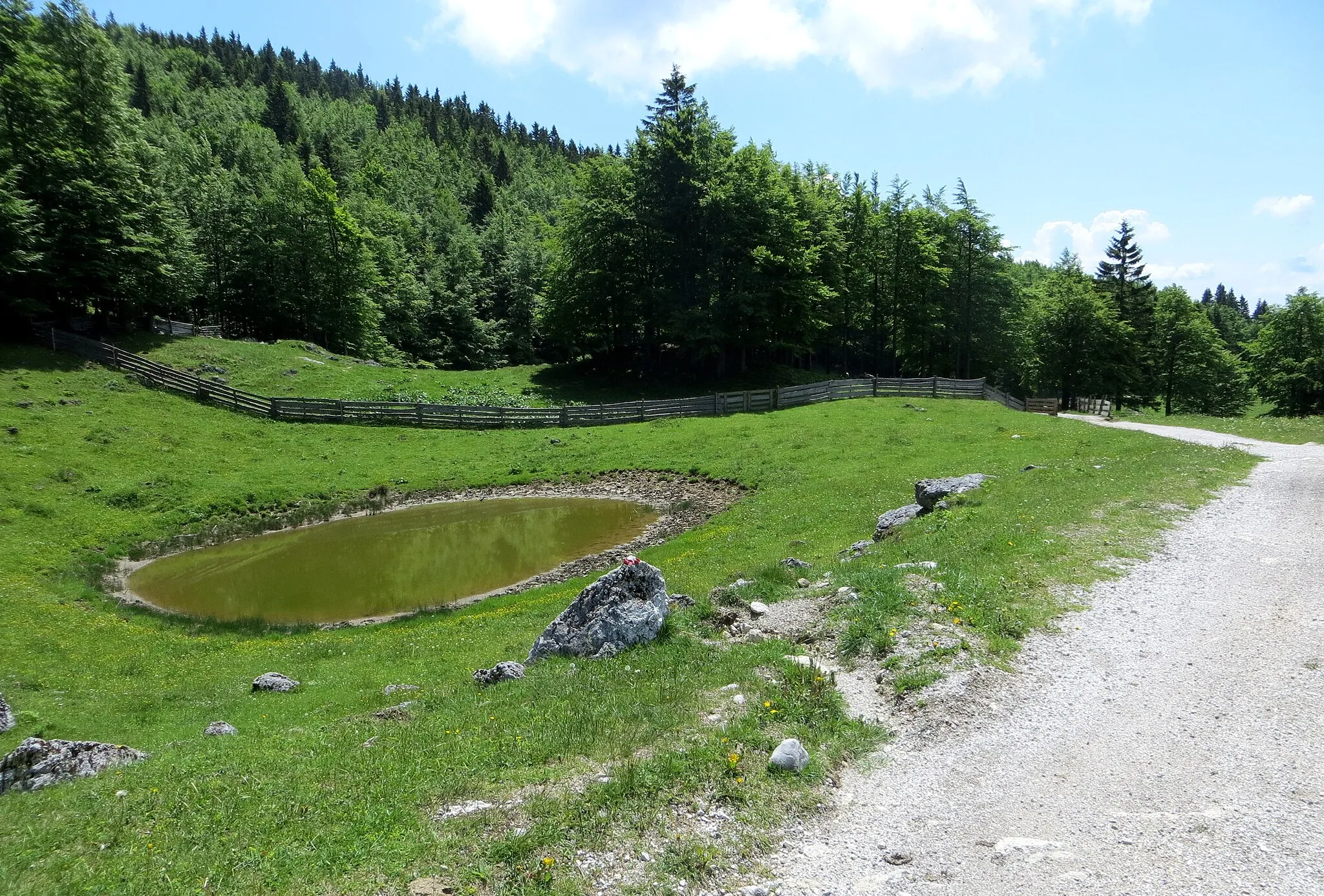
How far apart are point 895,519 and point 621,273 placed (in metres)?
45.5

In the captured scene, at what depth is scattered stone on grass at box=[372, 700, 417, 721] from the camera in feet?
39.7

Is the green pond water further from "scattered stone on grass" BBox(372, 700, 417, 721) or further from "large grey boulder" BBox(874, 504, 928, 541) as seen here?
"large grey boulder" BBox(874, 504, 928, 541)

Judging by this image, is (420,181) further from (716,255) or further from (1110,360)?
(1110,360)

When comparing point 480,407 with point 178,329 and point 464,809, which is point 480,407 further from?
point 464,809

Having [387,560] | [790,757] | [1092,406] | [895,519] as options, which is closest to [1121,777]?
[790,757]

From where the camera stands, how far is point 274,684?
53.0 ft

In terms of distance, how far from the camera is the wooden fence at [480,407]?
46250 mm

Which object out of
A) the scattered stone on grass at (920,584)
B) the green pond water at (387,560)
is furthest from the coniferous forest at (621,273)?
the scattered stone on grass at (920,584)

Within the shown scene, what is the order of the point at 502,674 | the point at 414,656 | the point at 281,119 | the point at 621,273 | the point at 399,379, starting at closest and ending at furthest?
the point at 502,674, the point at 414,656, the point at 399,379, the point at 621,273, the point at 281,119

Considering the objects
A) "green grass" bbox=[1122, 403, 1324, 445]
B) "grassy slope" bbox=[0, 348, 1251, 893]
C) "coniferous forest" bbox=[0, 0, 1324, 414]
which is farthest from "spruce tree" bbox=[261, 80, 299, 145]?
"green grass" bbox=[1122, 403, 1324, 445]

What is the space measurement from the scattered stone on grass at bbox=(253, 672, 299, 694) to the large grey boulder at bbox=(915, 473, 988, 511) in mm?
19157

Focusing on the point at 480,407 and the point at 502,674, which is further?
the point at 480,407

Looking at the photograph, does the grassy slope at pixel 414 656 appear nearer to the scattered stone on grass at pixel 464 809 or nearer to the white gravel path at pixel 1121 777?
the scattered stone on grass at pixel 464 809

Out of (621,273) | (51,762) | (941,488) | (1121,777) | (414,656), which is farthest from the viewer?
(621,273)
